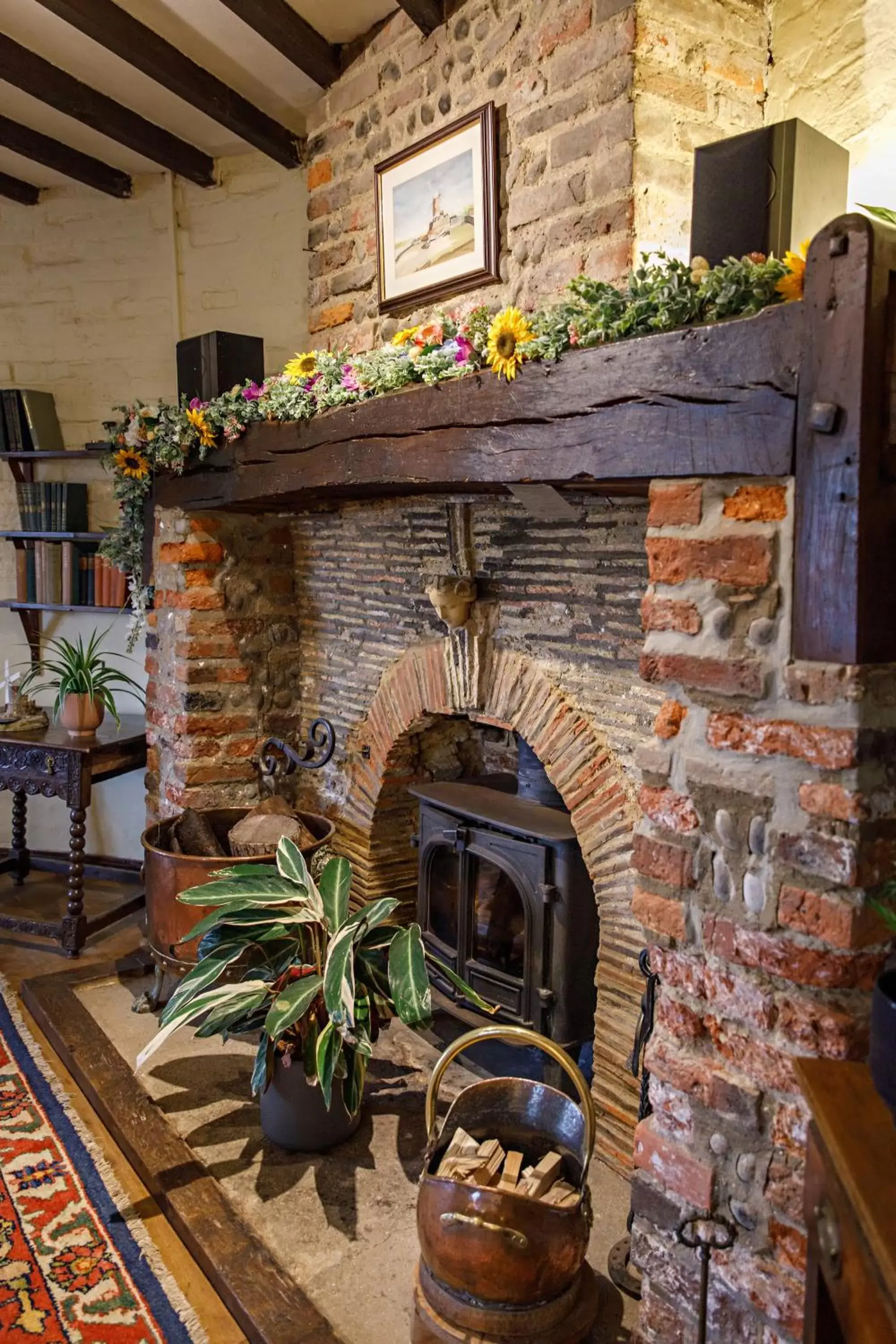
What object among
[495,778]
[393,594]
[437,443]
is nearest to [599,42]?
[437,443]

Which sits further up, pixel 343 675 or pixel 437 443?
pixel 437 443

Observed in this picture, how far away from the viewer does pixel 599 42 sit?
2.07 m

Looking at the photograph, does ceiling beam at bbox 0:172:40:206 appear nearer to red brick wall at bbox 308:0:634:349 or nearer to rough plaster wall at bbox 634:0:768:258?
red brick wall at bbox 308:0:634:349

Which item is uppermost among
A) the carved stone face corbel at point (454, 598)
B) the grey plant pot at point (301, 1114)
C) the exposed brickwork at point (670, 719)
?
the carved stone face corbel at point (454, 598)

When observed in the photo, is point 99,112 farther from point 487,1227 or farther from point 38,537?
point 487,1227

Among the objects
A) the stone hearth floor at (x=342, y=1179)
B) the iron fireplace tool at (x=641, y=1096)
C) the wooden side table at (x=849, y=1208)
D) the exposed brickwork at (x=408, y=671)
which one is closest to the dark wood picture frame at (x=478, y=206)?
the exposed brickwork at (x=408, y=671)

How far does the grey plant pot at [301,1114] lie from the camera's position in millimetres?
2336

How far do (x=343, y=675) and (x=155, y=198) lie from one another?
2.36 m

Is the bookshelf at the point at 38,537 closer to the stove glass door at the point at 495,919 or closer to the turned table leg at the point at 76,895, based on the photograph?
the turned table leg at the point at 76,895

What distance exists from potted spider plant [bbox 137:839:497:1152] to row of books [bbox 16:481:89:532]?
7.99ft

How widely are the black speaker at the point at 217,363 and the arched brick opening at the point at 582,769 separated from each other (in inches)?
44.9

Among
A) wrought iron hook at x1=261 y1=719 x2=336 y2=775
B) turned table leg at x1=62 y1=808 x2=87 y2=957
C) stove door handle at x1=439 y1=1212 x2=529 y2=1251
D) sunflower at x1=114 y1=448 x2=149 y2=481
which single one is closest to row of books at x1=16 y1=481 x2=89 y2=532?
sunflower at x1=114 y1=448 x2=149 y2=481

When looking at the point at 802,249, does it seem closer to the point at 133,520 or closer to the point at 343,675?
the point at 343,675

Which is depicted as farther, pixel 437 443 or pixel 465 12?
pixel 465 12
